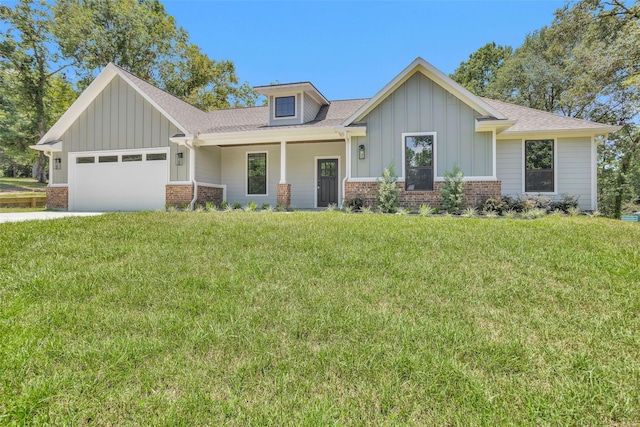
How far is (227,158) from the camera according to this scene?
1460cm

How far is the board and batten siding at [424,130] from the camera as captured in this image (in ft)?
A: 33.8

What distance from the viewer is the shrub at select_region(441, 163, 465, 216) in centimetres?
998

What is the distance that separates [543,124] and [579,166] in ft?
5.94

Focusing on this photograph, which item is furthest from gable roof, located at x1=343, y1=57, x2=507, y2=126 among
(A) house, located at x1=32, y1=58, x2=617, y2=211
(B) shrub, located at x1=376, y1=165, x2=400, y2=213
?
(B) shrub, located at x1=376, y1=165, x2=400, y2=213

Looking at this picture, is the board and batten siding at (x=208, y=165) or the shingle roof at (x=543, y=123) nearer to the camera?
the shingle roof at (x=543, y=123)

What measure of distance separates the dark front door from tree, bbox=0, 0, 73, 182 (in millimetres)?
21944

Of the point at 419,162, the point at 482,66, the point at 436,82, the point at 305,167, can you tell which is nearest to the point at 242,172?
the point at 305,167

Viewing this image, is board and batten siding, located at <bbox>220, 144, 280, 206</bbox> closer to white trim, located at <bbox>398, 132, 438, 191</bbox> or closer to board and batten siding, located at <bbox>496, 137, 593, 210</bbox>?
white trim, located at <bbox>398, 132, 438, 191</bbox>

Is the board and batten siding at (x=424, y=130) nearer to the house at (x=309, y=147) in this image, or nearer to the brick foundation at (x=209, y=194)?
the house at (x=309, y=147)

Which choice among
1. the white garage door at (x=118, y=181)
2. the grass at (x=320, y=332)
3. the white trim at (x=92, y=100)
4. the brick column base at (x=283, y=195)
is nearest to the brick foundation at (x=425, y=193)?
the brick column base at (x=283, y=195)

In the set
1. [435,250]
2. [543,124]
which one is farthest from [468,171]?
[435,250]

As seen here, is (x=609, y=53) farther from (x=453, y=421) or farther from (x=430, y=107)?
(x=453, y=421)

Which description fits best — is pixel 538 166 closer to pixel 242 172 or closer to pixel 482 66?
pixel 242 172

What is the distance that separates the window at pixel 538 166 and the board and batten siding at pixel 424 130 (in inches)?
96.7
